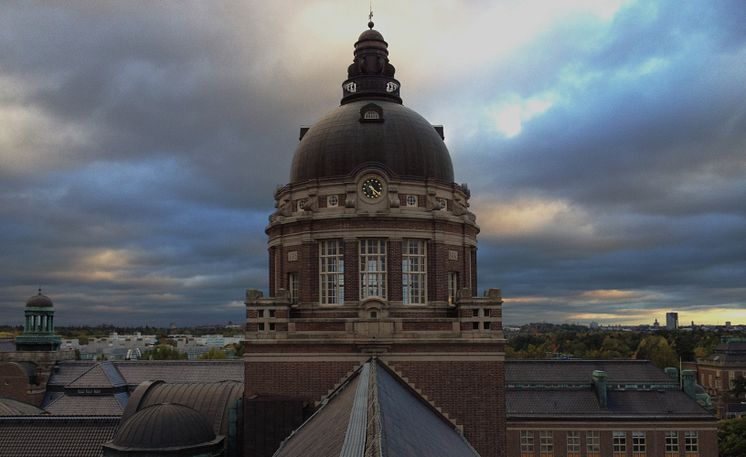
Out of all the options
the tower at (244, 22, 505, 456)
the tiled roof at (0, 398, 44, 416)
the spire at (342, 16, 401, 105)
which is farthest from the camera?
the tiled roof at (0, 398, 44, 416)

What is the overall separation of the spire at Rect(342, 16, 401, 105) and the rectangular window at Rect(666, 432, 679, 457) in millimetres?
36666

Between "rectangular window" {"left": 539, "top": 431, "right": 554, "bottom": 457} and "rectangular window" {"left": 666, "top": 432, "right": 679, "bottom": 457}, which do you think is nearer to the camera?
"rectangular window" {"left": 666, "top": 432, "right": 679, "bottom": 457}

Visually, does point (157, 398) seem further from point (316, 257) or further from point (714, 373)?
point (714, 373)

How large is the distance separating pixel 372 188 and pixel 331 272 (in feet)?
14.6

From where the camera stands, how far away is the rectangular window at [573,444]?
53562 mm

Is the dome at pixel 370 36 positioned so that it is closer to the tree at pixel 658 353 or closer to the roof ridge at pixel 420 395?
the roof ridge at pixel 420 395

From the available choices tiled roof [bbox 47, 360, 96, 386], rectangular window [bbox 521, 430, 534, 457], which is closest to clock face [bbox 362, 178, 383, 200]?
rectangular window [bbox 521, 430, 534, 457]

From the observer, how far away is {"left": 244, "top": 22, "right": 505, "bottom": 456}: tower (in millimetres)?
26234

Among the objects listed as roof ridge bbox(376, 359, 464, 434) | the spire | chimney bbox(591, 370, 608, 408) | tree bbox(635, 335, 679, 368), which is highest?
the spire

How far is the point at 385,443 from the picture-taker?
12055 mm

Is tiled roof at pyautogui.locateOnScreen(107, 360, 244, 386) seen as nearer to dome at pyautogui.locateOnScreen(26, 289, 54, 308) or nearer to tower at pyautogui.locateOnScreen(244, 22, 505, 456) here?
dome at pyautogui.locateOnScreen(26, 289, 54, 308)

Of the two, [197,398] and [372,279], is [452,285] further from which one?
[197,398]

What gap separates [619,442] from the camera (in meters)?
53.3

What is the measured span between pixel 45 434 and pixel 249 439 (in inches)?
560
